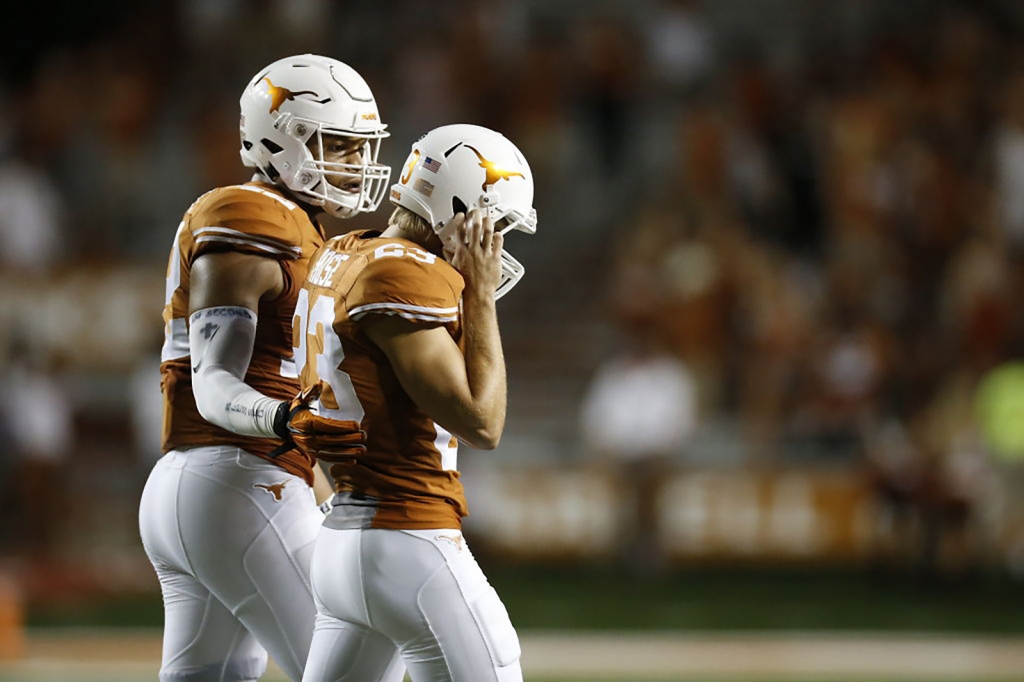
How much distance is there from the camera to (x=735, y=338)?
40.2 ft

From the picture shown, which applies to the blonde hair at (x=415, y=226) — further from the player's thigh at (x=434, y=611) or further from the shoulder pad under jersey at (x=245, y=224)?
the player's thigh at (x=434, y=611)

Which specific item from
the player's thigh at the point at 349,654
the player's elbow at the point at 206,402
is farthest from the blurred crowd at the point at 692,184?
the player's thigh at the point at 349,654

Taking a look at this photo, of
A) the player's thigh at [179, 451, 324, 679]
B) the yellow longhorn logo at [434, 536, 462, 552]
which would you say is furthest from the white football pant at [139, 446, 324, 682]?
the yellow longhorn logo at [434, 536, 462, 552]

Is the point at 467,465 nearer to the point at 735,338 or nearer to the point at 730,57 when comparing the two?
the point at 735,338

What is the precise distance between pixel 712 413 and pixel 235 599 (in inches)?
341

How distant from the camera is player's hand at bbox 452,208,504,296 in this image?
359 centimetres

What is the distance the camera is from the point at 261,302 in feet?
13.1

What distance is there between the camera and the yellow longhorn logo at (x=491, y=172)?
367cm

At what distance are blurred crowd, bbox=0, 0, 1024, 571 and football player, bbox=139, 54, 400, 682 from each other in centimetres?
749

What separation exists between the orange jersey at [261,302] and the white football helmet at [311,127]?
7 centimetres

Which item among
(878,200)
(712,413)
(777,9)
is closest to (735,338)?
(712,413)

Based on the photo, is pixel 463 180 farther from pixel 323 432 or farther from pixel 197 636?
pixel 197 636

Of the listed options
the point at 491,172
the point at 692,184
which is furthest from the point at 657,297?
the point at 491,172

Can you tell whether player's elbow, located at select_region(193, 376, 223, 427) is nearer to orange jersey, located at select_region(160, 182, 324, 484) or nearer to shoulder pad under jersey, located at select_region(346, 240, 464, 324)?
orange jersey, located at select_region(160, 182, 324, 484)
